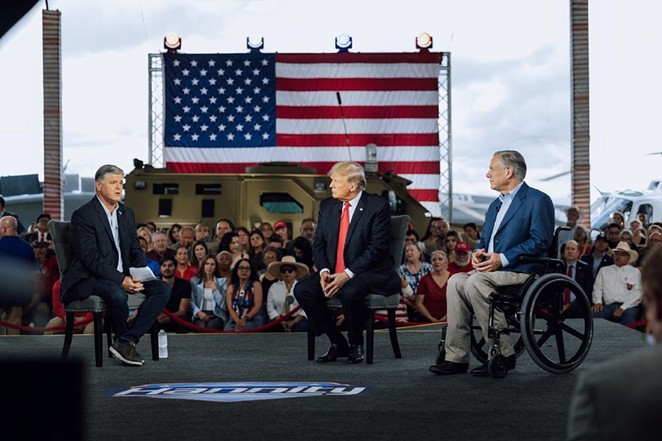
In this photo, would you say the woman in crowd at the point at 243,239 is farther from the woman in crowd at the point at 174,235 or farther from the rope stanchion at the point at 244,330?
the rope stanchion at the point at 244,330

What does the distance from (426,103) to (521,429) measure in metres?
13.6

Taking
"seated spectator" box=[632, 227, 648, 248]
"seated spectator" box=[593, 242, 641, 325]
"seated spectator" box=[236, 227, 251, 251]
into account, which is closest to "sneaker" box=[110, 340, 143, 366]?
"seated spectator" box=[236, 227, 251, 251]

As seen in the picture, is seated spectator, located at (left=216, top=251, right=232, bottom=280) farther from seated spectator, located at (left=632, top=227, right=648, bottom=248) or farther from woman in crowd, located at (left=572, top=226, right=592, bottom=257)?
seated spectator, located at (left=632, top=227, right=648, bottom=248)

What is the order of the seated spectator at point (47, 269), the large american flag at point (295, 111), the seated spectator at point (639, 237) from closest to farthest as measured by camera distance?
the seated spectator at point (47, 269) < the seated spectator at point (639, 237) < the large american flag at point (295, 111)

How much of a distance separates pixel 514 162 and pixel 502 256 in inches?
20.8

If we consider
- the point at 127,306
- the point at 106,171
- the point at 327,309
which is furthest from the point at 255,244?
the point at 106,171

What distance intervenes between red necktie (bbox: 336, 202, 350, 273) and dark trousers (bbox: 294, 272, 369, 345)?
0.15 metres

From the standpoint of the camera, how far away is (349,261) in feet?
23.5

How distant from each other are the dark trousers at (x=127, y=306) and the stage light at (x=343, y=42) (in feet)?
36.5

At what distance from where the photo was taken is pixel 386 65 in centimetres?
1780

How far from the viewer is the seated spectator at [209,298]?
32.4 feet

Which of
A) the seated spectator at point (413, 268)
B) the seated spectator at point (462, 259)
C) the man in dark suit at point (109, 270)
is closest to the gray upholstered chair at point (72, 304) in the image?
the man in dark suit at point (109, 270)

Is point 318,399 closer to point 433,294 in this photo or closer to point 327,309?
point 327,309

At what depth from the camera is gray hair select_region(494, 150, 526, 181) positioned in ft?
21.0
